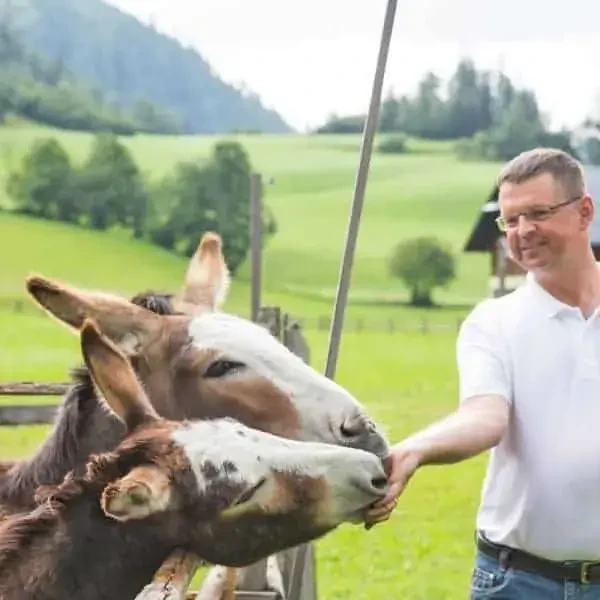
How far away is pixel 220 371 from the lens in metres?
3.34

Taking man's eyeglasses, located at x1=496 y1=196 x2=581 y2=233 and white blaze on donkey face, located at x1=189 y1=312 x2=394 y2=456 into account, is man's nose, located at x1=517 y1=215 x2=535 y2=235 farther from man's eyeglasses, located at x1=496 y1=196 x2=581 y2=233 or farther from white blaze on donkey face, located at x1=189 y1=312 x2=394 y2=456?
white blaze on donkey face, located at x1=189 y1=312 x2=394 y2=456

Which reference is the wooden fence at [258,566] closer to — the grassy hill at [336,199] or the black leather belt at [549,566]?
the black leather belt at [549,566]

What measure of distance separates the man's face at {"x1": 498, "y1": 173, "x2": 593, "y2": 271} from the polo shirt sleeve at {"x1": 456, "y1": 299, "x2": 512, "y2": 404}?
8.2 inches

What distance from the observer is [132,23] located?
10969 cm

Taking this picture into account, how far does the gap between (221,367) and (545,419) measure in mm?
874

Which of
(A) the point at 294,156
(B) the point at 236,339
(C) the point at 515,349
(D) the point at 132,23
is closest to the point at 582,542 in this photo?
(C) the point at 515,349

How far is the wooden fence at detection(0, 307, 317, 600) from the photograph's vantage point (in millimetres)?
2584

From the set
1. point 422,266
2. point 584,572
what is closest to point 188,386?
point 584,572

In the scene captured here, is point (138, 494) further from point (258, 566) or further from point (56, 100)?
point (56, 100)

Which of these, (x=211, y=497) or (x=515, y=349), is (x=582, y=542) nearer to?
(x=515, y=349)

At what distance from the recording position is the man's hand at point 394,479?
2748 mm

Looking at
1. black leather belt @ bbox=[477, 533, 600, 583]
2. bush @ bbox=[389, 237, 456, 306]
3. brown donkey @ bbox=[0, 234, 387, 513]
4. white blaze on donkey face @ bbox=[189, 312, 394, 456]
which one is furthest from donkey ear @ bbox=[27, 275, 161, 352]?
bush @ bbox=[389, 237, 456, 306]

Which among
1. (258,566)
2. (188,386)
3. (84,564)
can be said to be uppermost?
(188,386)

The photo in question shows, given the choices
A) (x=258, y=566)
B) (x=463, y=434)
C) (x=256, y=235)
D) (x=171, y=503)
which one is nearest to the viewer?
(x=171, y=503)
